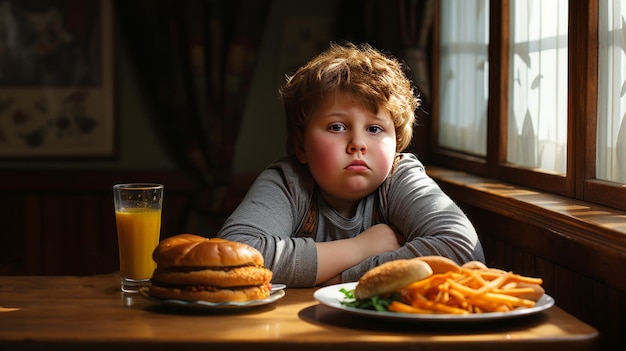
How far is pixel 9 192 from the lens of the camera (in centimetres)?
438

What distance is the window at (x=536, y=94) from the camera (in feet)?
6.75

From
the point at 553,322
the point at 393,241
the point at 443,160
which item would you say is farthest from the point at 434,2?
the point at 553,322

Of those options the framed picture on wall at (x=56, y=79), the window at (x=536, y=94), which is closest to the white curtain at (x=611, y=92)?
the window at (x=536, y=94)

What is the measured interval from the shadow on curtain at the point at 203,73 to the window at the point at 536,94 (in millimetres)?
955

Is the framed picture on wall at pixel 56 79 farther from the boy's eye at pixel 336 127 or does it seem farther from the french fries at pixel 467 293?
the french fries at pixel 467 293

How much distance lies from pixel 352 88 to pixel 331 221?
12.1 inches

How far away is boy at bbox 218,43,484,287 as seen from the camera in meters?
1.83

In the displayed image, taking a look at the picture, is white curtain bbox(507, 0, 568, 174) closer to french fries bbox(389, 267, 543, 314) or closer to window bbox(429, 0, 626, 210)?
window bbox(429, 0, 626, 210)

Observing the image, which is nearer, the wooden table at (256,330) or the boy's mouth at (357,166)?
the wooden table at (256,330)

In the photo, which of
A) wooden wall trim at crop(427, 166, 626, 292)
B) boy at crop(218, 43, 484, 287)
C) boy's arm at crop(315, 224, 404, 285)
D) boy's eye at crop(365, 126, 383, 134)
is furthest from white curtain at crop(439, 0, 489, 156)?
boy's arm at crop(315, 224, 404, 285)

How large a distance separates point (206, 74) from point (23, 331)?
300 centimetres

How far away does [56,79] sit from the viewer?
4.40 metres

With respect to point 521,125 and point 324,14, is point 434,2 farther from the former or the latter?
point 521,125

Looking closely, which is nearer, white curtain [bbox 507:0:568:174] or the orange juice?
the orange juice
